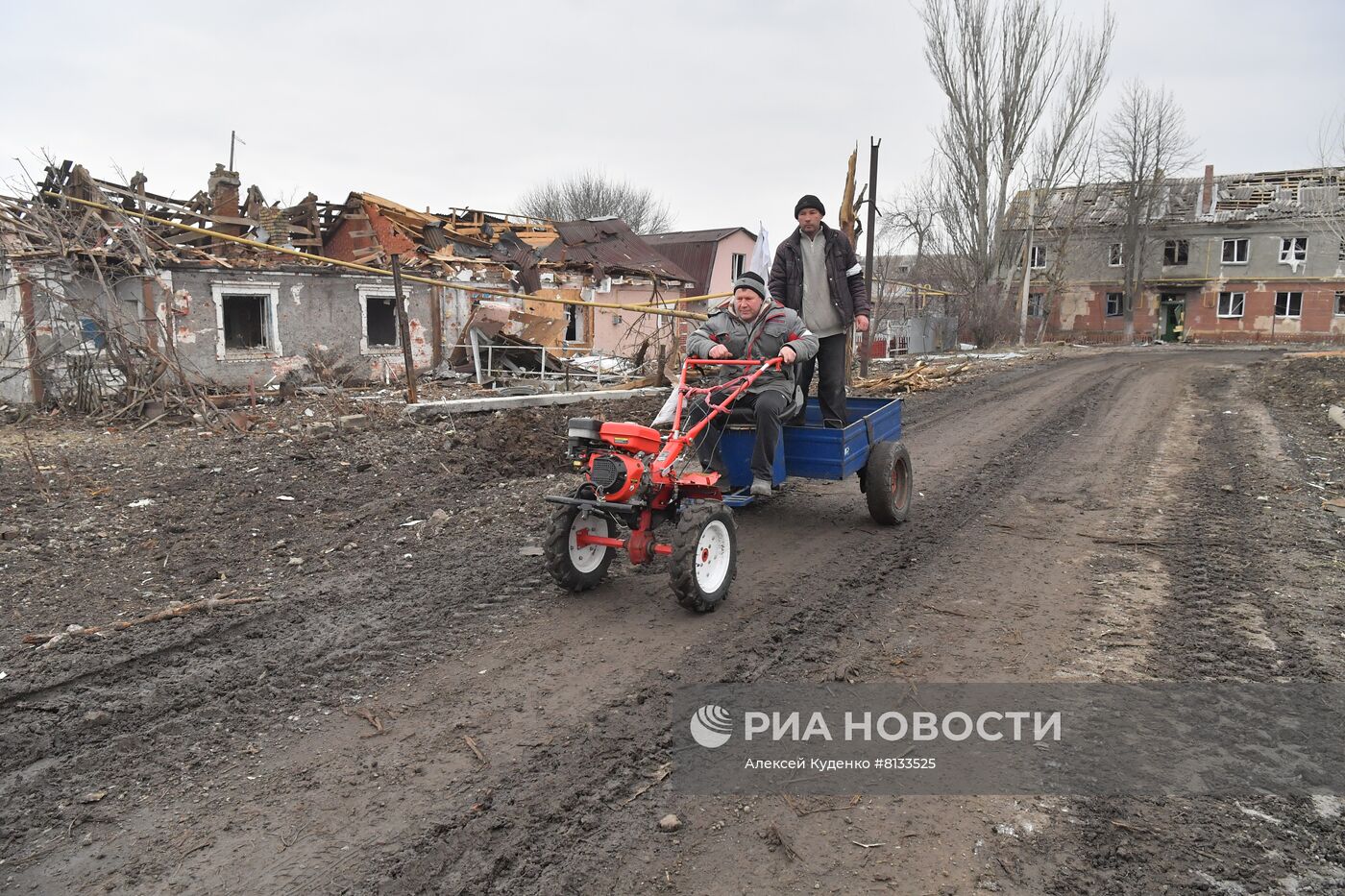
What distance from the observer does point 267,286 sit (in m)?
17.0

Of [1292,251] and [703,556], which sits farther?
[1292,251]

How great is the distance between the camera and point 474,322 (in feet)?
62.2

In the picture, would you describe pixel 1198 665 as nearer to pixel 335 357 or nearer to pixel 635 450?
pixel 635 450

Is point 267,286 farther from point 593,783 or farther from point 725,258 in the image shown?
point 725,258

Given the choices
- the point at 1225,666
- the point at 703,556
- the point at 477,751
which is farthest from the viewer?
the point at 703,556

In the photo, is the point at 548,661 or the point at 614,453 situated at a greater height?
the point at 614,453

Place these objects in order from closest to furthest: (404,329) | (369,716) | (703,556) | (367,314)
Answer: (369,716) < (703,556) < (404,329) < (367,314)

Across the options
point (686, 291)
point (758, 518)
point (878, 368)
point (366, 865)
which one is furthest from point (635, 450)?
point (686, 291)

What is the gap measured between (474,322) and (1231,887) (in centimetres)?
1792

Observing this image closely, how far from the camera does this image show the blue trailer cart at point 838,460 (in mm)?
6312

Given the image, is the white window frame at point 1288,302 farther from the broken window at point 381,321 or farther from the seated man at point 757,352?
the seated man at point 757,352

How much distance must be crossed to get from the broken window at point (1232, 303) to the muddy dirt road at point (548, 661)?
41.2 meters

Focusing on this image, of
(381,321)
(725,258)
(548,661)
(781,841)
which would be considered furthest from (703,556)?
(725,258)

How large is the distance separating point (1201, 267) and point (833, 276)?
152ft
